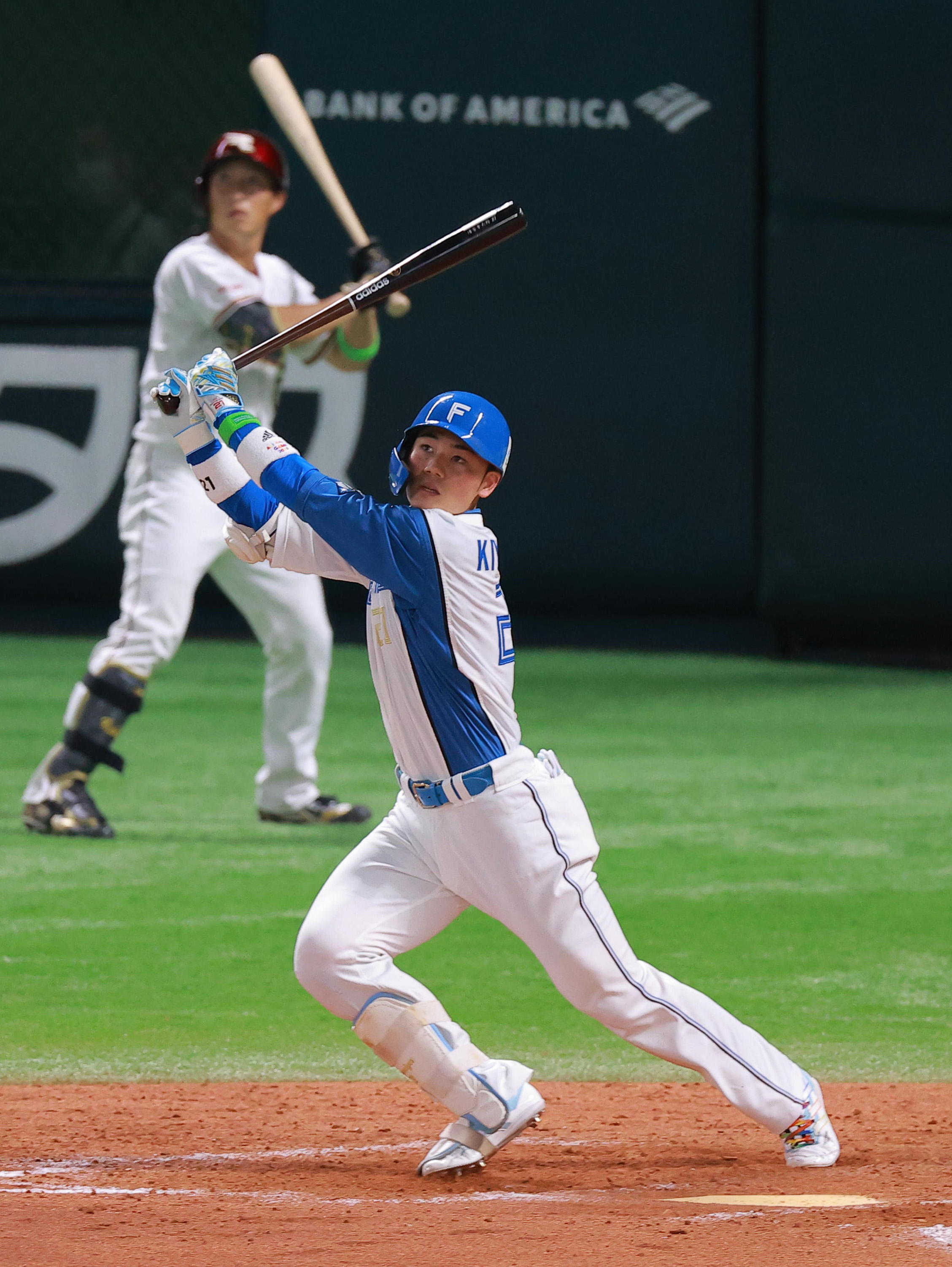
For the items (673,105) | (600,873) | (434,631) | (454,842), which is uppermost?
(673,105)

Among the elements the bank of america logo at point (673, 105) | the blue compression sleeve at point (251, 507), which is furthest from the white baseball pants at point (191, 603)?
the bank of america logo at point (673, 105)

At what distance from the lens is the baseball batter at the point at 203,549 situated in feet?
21.9

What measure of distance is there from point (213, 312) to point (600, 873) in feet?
7.42

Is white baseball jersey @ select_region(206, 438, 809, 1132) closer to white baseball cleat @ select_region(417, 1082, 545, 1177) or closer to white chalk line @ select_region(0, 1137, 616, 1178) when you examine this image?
white baseball cleat @ select_region(417, 1082, 545, 1177)

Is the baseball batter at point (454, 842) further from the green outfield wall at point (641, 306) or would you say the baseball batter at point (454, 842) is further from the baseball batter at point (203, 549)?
the green outfield wall at point (641, 306)

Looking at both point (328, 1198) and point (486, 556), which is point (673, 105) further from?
point (328, 1198)

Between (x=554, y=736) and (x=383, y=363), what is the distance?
3.32 meters

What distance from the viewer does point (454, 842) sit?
12.3 ft

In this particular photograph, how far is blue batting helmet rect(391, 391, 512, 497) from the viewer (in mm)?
3779

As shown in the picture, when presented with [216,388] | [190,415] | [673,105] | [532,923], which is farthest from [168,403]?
[673,105]

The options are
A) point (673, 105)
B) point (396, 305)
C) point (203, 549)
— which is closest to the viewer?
point (396, 305)

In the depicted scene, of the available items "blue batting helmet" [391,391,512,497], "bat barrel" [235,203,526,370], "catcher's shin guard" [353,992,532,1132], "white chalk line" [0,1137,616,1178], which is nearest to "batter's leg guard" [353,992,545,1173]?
"catcher's shin guard" [353,992,532,1132]

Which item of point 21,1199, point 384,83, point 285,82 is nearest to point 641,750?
point 285,82

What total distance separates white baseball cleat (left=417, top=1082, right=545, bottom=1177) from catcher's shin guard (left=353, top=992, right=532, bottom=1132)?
0.02 m
